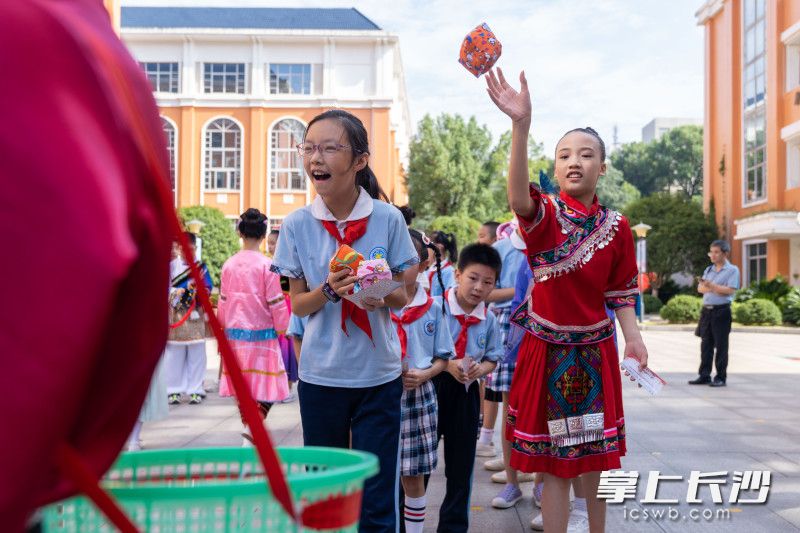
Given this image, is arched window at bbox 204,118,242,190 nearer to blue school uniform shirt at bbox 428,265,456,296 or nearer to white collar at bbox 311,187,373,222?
blue school uniform shirt at bbox 428,265,456,296

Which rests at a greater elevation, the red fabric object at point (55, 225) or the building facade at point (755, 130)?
the building facade at point (755, 130)

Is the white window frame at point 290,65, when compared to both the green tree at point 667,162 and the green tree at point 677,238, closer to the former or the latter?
the green tree at point 677,238

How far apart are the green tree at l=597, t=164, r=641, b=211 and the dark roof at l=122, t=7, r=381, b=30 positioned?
29.4m

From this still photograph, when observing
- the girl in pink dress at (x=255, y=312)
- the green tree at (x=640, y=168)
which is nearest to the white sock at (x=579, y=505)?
the girl in pink dress at (x=255, y=312)

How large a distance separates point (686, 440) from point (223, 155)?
40185mm

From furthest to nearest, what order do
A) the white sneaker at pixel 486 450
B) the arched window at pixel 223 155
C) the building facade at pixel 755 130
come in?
the arched window at pixel 223 155 < the building facade at pixel 755 130 < the white sneaker at pixel 486 450

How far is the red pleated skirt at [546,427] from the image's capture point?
11.5 ft

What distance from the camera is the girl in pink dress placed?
6.71m

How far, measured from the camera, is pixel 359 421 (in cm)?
304

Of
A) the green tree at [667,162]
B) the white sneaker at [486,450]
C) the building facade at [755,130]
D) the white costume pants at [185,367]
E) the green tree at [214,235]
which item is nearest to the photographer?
the white sneaker at [486,450]

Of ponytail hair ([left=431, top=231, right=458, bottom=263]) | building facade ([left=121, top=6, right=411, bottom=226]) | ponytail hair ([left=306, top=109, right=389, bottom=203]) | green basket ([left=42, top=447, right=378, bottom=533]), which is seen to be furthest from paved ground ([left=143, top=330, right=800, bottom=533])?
building facade ([left=121, top=6, right=411, bottom=226])

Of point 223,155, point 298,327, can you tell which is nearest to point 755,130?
point 223,155

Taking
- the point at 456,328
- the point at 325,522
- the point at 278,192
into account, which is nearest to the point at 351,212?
the point at 456,328

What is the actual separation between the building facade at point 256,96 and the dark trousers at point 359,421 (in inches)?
1595
